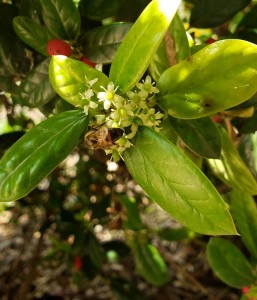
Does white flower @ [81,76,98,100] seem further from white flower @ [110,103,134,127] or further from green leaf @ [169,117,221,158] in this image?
green leaf @ [169,117,221,158]

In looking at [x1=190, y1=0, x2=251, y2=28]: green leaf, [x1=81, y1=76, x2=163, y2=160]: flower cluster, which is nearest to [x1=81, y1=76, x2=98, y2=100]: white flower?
[x1=81, y1=76, x2=163, y2=160]: flower cluster

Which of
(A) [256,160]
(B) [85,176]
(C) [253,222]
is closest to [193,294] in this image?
(B) [85,176]

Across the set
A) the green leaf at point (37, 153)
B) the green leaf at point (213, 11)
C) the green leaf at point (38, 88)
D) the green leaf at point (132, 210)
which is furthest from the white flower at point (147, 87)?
the green leaf at point (132, 210)

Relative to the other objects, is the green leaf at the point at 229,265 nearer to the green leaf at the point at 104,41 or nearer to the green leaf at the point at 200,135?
the green leaf at the point at 200,135

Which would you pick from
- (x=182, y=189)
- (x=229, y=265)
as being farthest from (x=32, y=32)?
(x=229, y=265)

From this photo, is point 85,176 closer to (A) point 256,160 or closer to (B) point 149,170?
(A) point 256,160

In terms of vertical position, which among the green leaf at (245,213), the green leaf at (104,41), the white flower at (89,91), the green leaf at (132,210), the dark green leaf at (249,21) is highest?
the white flower at (89,91)
